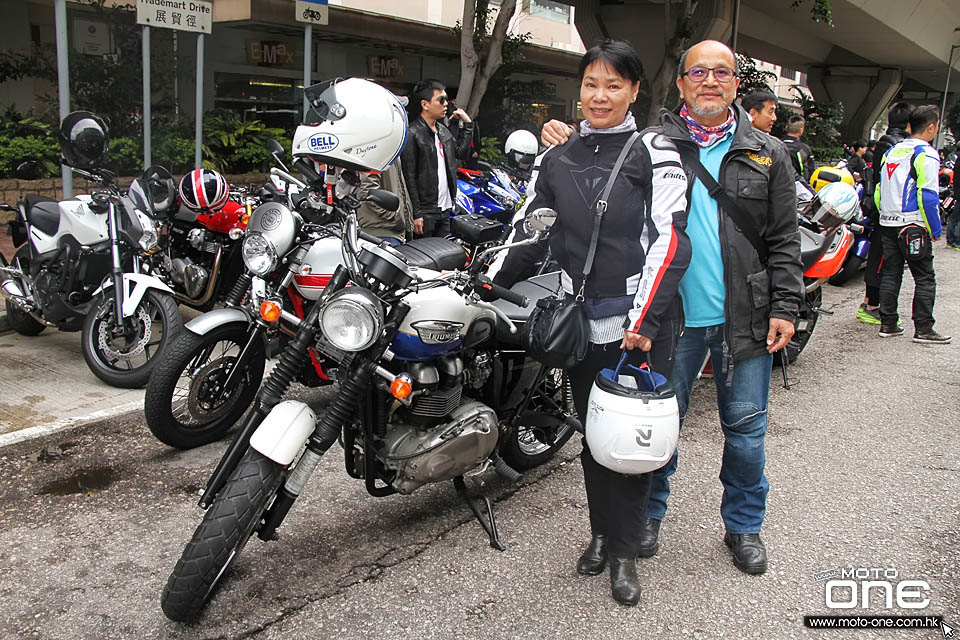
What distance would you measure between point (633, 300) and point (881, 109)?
30.8 meters

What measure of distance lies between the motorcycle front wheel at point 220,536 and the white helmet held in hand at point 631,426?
1.06 m

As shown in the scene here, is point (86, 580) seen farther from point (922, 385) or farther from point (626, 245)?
point (922, 385)

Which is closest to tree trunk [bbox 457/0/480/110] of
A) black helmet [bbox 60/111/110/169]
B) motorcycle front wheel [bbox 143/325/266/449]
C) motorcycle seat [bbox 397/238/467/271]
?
black helmet [bbox 60/111/110/169]

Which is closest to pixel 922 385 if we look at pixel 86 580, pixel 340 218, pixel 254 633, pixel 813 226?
pixel 813 226

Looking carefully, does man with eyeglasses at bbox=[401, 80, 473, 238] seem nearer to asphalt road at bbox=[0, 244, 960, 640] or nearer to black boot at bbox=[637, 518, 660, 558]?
asphalt road at bbox=[0, 244, 960, 640]

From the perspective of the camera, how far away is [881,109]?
29312 mm

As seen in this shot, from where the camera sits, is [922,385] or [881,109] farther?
[881,109]

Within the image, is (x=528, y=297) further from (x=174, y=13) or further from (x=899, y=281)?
(x=174, y=13)

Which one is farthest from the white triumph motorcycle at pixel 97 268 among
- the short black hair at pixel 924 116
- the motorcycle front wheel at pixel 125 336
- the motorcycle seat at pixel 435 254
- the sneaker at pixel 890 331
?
the sneaker at pixel 890 331

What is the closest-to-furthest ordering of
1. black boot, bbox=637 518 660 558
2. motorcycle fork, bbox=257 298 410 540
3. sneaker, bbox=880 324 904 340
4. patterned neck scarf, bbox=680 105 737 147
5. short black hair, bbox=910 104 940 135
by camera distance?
motorcycle fork, bbox=257 298 410 540 → patterned neck scarf, bbox=680 105 737 147 → black boot, bbox=637 518 660 558 → short black hair, bbox=910 104 940 135 → sneaker, bbox=880 324 904 340

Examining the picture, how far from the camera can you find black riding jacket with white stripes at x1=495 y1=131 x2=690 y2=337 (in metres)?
2.70

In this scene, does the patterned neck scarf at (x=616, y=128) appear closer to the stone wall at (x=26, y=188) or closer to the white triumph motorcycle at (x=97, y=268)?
the white triumph motorcycle at (x=97, y=268)

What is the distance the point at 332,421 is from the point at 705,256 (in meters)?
1.45

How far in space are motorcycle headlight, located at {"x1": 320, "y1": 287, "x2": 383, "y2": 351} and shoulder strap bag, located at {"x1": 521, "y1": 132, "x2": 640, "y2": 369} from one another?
0.54m
